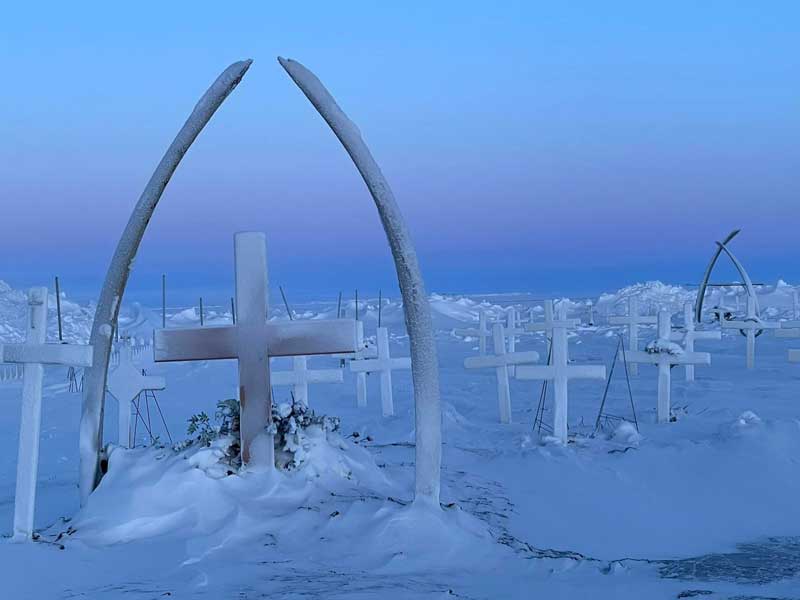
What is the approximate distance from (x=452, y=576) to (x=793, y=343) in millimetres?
23912

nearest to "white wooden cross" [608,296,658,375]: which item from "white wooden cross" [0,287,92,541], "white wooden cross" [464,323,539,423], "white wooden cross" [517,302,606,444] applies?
"white wooden cross" [464,323,539,423]

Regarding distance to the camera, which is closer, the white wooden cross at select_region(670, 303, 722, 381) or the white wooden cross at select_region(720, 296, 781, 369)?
the white wooden cross at select_region(670, 303, 722, 381)

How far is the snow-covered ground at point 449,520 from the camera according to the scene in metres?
5.21

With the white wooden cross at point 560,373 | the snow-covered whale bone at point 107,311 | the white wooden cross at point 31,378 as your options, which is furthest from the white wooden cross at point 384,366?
the white wooden cross at point 31,378

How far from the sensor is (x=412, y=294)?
6414 millimetres

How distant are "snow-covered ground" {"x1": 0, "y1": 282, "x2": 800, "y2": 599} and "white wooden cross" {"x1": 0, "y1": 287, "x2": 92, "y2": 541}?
0.32 m

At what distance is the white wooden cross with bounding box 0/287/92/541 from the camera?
Answer: 20.1 ft

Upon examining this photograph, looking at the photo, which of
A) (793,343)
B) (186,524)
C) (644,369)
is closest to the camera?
(186,524)

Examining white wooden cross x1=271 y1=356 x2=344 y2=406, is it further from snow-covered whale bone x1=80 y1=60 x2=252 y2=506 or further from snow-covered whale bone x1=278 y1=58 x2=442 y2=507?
snow-covered whale bone x1=278 y1=58 x2=442 y2=507

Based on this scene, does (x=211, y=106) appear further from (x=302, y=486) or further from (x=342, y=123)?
(x=302, y=486)

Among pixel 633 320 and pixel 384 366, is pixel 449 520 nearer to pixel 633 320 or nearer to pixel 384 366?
pixel 384 366

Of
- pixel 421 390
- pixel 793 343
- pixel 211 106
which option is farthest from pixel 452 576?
pixel 793 343

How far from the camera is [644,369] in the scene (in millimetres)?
20969

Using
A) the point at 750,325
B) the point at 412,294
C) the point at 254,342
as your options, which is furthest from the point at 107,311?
the point at 750,325
